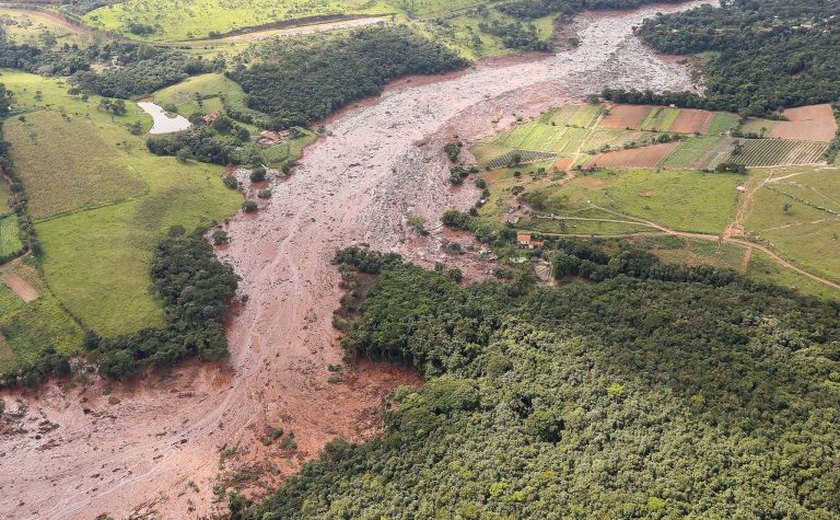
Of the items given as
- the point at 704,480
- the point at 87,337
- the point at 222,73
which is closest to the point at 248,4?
the point at 222,73

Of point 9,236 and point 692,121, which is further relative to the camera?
point 692,121

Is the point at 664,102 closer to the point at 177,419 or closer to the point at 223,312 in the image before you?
the point at 223,312

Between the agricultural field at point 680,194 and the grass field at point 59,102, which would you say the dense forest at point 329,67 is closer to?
the grass field at point 59,102

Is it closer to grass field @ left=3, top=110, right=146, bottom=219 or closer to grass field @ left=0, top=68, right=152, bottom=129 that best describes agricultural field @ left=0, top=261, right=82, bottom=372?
grass field @ left=3, top=110, right=146, bottom=219

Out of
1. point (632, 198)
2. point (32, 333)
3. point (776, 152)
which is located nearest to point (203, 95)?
point (32, 333)

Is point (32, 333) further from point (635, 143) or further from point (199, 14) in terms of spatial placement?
point (199, 14)

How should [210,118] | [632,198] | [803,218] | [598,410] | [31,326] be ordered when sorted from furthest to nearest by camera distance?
[210,118], [632,198], [803,218], [31,326], [598,410]

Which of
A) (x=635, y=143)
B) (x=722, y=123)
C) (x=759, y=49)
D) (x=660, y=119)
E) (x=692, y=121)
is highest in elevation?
(x=759, y=49)
